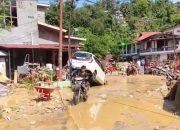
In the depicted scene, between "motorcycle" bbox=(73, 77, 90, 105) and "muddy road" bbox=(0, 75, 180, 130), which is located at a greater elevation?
"motorcycle" bbox=(73, 77, 90, 105)

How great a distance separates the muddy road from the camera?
10.6 m

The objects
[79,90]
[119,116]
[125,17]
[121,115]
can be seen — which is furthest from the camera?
[125,17]

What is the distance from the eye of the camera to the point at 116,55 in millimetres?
58500

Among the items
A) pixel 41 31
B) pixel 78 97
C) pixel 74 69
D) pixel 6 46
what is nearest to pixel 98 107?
pixel 78 97

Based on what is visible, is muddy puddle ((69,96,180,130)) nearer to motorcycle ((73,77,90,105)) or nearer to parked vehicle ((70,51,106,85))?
motorcycle ((73,77,90,105))

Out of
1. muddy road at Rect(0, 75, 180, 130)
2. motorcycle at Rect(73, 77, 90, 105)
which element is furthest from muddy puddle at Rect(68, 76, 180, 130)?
motorcycle at Rect(73, 77, 90, 105)

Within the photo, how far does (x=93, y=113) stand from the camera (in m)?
12.7

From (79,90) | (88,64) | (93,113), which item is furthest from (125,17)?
(93,113)

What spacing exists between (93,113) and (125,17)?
7322cm

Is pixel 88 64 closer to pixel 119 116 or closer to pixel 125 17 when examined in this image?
pixel 119 116

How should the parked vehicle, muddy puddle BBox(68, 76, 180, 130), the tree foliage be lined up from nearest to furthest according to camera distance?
1. muddy puddle BBox(68, 76, 180, 130)
2. the parked vehicle
3. the tree foliage

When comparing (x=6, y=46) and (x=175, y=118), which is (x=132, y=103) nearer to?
(x=175, y=118)

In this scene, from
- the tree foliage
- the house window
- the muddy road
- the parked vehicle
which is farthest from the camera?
the tree foliage

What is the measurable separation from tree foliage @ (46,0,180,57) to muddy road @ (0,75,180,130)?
127 ft
